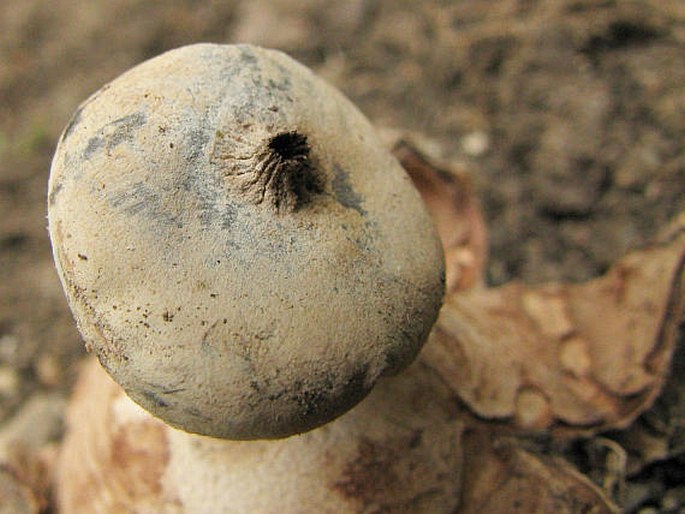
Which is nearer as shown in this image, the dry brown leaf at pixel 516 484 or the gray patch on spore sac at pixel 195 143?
the gray patch on spore sac at pixel 195 143

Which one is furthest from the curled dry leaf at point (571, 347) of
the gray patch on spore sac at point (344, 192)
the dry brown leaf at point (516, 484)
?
the gray patch on spore sac at point (344, 192)

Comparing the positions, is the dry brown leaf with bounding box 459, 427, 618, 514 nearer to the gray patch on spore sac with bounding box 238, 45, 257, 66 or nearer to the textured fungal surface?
the textured fungal surface

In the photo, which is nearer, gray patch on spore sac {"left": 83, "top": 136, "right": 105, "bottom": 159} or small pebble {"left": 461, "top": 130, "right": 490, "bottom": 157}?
gray patch on spore sac {"left": 83, "top": 136, "right": 105, "bottom": 159}

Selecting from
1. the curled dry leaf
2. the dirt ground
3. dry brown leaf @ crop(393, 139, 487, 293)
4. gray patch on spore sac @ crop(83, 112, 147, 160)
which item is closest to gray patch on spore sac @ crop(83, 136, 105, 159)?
gray patch on spore sac @ crop(83, 112, 147, 160)

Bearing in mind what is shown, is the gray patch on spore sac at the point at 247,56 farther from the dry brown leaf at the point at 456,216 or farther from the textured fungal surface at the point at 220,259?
the dry brown leaf at the point at 456,216

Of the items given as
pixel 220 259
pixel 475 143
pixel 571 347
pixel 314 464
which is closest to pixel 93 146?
pixel 220 259

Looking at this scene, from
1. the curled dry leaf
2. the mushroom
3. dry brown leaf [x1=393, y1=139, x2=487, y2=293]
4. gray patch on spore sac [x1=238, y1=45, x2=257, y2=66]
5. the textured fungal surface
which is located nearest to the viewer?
the textured fungal surface

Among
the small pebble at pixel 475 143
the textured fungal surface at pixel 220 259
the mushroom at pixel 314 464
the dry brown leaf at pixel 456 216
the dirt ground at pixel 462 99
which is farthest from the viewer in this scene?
the small pebble at pixel 475 143

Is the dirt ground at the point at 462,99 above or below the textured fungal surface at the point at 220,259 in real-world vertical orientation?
below
